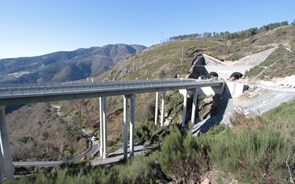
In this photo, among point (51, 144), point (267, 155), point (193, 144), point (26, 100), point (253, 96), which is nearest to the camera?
A: point (267, 155)

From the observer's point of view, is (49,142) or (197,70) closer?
(49,142)

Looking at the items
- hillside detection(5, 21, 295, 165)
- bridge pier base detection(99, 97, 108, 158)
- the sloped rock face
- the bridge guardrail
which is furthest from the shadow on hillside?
the sloped rock face

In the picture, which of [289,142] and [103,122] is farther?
[103,122]

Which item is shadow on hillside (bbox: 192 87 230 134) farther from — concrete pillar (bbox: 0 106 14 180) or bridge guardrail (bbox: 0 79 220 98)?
concrete pillar (bbox: 0 106 14 180)

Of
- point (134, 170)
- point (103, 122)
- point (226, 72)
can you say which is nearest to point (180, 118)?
point (103, 122)

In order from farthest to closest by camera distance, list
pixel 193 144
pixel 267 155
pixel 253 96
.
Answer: pixel 253 96, pixel 193 144, pixel 267 155

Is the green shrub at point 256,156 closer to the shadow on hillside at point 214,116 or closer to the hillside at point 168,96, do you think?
the shadow on hillside at point 214,116

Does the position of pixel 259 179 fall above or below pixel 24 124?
above

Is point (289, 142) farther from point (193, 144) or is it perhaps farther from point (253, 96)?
point (253, 96)

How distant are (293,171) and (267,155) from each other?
3.01 ft

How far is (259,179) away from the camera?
7719 mm

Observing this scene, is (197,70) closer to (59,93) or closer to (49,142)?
(49,142)

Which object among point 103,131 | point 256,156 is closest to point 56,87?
point 103,131

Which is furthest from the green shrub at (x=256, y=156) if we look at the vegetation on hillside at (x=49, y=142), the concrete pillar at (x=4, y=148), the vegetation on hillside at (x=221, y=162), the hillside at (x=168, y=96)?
the vegetation on hillside at (x=49, y=142)
